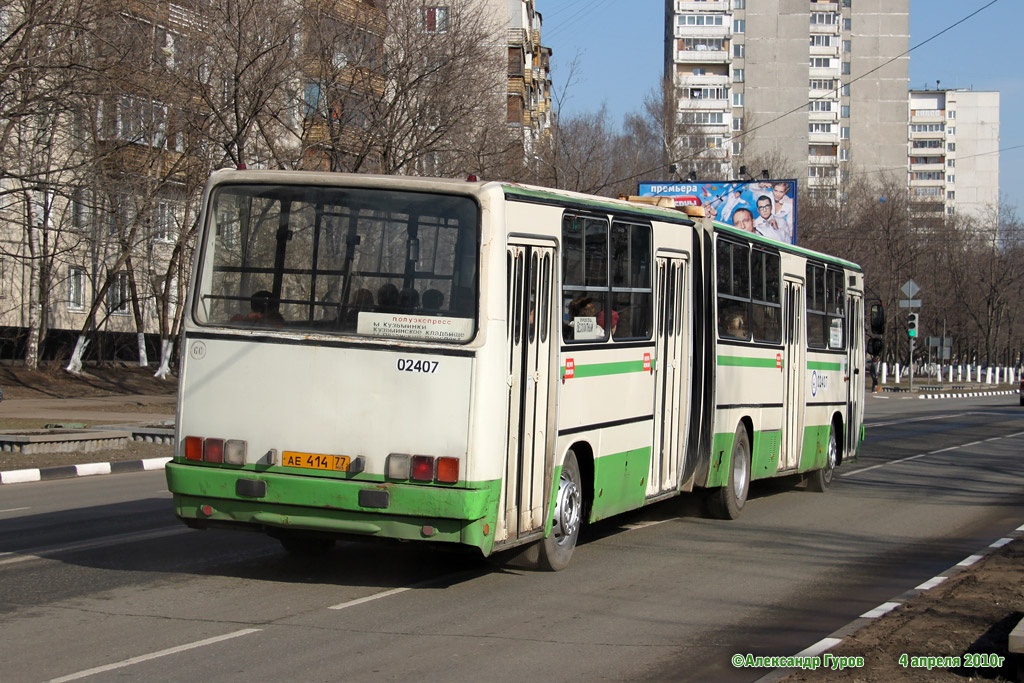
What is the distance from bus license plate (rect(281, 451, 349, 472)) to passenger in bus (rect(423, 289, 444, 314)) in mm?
1163

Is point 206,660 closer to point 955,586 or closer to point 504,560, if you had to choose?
point 504,560

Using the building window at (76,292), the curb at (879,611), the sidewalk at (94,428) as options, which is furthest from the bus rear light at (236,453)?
the building window at (76,292)

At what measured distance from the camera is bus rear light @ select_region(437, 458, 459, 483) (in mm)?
8102

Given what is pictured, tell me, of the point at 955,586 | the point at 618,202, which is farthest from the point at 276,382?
the point at 955,586

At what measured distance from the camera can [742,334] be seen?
13.4 m

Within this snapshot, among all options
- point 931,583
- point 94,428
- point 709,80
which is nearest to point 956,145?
point 709,80

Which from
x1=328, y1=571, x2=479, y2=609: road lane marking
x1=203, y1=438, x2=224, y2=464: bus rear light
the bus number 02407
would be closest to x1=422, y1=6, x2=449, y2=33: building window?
x1=328, y1=571, x2=479, y2=609: road lane marking

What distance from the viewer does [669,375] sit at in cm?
1166


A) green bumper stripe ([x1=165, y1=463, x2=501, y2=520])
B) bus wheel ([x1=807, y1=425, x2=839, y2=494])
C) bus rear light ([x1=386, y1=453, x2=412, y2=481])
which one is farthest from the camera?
bus wheel ([x1=807, y1=425, x2=839, y2=494])

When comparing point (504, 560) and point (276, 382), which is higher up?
point (276, 382)

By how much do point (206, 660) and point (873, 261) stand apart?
7185cm

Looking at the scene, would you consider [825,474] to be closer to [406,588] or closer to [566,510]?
[566,510]

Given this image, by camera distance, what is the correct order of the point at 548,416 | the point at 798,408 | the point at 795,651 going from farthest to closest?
the point at 798,408, the point at 548,416, the point at 795,651

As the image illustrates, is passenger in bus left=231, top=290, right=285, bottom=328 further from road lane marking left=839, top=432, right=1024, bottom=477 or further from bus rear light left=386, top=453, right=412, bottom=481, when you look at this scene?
road lane marking left=839, top=432, right=1024, bottom=477
